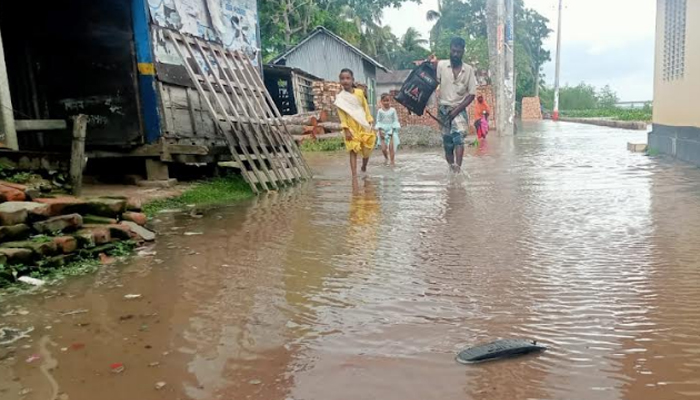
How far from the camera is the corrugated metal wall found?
27.6 metres

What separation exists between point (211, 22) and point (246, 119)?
7.22 feet

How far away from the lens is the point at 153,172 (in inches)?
289

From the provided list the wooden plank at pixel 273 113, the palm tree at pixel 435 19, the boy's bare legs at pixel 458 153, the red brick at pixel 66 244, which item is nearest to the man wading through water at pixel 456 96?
the boy's bare legs at pixel 458 153

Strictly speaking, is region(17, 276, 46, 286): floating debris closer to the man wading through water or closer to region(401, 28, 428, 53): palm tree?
the man wading through water

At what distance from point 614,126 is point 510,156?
1419 centimetres

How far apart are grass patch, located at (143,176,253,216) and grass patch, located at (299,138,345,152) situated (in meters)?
6.88

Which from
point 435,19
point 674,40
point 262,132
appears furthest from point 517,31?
point 262,132

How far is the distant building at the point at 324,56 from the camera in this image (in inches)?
1077

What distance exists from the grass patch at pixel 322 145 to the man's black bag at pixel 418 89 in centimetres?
618

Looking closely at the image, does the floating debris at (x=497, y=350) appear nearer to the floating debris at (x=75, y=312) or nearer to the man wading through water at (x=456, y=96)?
the floating debris at (x=75, y=312)

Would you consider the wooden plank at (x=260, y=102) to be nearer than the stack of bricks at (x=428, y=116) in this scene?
Yes

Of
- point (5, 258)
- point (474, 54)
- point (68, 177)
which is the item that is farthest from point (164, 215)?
point (474, 54)

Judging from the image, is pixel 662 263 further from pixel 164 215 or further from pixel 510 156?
pixel 510 156

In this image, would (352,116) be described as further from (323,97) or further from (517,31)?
(517,31)
